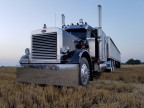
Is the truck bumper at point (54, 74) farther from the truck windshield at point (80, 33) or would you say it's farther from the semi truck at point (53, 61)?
the truck windshield at point (80, 33)

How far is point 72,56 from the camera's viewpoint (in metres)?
6.09

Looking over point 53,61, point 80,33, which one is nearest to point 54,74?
point 53,61

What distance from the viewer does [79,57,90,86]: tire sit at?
19.7 feet

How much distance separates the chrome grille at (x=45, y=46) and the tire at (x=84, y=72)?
949 mm

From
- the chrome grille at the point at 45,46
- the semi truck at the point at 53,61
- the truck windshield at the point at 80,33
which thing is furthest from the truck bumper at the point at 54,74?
the truck windshield at the point at 80,33

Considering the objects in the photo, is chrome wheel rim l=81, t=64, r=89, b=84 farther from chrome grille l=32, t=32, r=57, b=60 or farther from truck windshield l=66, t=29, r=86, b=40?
truck windshield l=66, t=29, r=86, b=40

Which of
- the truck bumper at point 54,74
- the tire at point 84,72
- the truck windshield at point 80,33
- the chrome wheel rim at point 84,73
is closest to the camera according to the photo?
the truck bumper at point 54,74

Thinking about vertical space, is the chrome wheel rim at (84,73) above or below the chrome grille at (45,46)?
below

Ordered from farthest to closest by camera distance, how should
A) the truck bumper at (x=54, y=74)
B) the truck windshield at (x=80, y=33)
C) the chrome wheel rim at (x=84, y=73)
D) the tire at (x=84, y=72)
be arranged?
the truck windshield at (x=80, y=33), the chrome wheel rim at (x=84, y=73), the tire at (x=84, y=72), the truck bumper at (x=54, y=74)

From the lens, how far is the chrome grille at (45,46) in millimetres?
6301

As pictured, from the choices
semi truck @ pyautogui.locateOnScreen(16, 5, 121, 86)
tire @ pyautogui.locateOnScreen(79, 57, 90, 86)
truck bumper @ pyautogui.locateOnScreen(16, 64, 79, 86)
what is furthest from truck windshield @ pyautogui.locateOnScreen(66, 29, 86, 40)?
truck bumper @ pyautogui.locateOnScreen(16, 64, 79, 86)

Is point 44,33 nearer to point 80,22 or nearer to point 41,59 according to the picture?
point 41,59

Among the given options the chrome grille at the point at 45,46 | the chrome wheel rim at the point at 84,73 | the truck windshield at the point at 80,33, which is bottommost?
the chrome wheel rim at the point at 84,73

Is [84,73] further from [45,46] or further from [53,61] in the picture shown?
[45,46]
